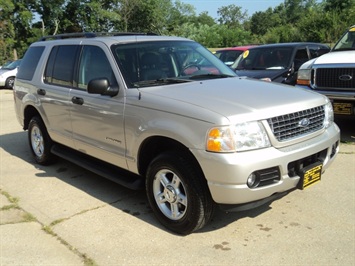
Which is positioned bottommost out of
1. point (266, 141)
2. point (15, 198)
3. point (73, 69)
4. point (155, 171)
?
point (15, 198)

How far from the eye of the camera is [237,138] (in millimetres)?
3236

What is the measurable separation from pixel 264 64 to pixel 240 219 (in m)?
5.91

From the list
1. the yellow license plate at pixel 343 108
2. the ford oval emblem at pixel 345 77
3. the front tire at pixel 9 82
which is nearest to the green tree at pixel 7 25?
the front tire at pixel 9 82

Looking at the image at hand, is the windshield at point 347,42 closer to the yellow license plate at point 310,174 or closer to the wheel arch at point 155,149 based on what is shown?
the yellow license plate at point 310,174

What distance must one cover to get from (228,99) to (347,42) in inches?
200

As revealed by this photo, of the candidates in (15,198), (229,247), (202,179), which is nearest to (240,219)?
(229,247)

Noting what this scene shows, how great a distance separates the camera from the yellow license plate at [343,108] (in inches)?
243

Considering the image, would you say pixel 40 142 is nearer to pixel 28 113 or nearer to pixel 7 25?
pixel 28 113

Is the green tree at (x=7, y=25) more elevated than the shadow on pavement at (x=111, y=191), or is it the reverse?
the green tree at (x=7, y=25)

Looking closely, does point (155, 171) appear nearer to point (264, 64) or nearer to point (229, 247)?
point (229, 247)

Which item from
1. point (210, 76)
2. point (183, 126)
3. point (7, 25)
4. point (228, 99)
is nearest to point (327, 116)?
point (228, 99)

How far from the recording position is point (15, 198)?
4840 millimetres

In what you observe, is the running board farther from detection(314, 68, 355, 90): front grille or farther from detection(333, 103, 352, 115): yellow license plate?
detection(314, 68, 355, 90): front grille

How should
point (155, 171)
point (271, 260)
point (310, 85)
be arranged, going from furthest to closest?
point (310, 85), point (155, 171), point (271, 260)
